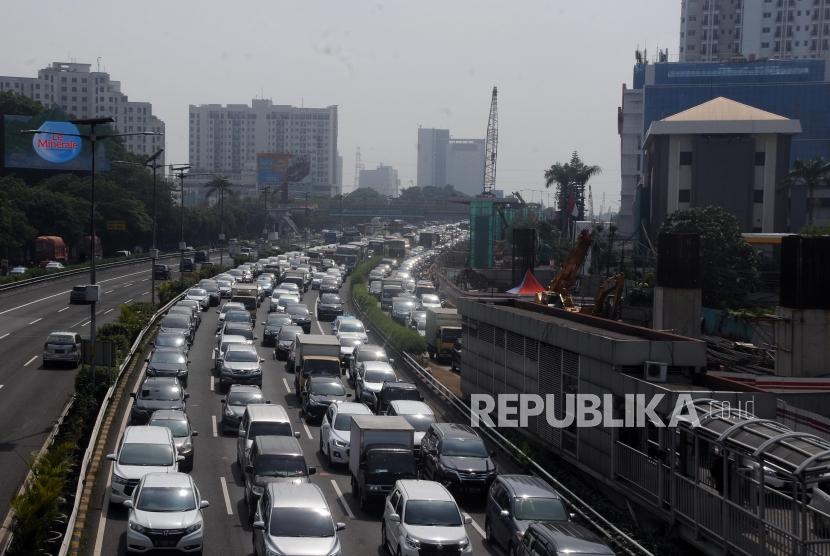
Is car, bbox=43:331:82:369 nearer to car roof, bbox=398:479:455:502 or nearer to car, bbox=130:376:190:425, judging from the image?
car, bbox=130:376:190:425

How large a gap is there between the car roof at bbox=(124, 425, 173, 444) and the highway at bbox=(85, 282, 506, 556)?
4.15ft

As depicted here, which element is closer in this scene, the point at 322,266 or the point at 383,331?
the point at 383,331

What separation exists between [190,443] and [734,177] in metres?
63.6

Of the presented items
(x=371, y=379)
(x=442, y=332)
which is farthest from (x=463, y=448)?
(x=442, y=332)

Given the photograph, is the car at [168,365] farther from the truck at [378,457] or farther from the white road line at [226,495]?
the truck at [378,457]

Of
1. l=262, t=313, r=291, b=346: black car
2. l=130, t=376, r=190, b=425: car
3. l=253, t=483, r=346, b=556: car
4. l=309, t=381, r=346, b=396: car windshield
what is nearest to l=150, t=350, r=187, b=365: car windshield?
l=130, t=376, r=190, b=425: car

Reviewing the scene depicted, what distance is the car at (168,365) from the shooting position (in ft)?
110

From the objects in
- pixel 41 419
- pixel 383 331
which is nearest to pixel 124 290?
pixel 383 331

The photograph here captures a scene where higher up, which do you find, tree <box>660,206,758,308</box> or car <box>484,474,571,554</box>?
tree <box>660,206,758,308</box>

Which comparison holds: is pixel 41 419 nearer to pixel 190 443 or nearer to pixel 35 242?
pixel 190 443

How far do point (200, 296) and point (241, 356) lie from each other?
23700 mm

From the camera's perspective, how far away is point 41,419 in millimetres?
28453

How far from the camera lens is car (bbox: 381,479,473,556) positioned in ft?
55.2

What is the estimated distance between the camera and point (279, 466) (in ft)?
67.5
